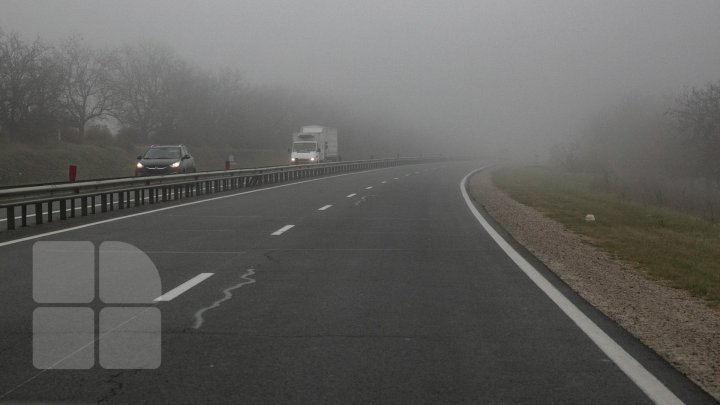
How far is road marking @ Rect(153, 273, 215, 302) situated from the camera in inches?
307

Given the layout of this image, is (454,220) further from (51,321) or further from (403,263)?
(51,321)

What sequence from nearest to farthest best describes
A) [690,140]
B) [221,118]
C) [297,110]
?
[690,140]
[221,118]
[297,110]

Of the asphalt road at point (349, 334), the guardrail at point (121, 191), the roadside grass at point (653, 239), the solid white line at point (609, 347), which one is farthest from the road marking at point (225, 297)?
the guardrail at point (121, 191)

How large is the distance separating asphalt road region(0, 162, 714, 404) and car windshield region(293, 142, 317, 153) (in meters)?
43.1

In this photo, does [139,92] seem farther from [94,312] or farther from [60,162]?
[94,312]

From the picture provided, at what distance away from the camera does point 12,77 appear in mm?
52438

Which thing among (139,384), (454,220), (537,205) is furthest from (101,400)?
(537,205)

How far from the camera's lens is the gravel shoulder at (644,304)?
571 cm

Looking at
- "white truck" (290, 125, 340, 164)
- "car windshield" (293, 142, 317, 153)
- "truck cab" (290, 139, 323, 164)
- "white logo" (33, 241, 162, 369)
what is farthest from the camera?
"car windshield" (293, 142, 317, 153)

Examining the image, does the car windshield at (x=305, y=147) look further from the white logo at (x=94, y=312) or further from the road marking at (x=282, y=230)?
the white logo at (x=94, y=312)

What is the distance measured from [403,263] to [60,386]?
635 cm

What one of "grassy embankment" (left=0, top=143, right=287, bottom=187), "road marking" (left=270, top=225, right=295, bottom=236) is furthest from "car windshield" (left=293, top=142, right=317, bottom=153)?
"road marking" (left=270, top=225, right=295, bottom=236)

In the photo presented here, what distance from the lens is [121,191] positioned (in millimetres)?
20703

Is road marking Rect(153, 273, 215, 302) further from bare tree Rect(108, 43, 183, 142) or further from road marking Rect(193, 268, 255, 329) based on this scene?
bare tree Rect(108, 43, 183, 142)
